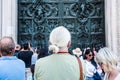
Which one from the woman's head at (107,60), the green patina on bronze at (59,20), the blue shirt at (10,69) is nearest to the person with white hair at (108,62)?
the woman's head at (107,60)

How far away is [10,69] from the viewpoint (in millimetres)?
4445

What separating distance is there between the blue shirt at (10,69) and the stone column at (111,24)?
7318 mm

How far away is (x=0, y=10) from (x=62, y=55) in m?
7.85

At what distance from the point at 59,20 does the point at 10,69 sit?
7.98 metres

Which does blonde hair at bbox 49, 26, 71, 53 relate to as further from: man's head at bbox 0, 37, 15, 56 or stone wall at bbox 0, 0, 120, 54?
stone wall at bbox 0, 0, 120, 54

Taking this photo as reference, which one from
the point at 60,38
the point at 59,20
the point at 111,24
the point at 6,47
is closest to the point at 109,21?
the point at 111,24

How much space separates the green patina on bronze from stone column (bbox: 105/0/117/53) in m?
0.34

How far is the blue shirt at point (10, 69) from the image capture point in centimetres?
439

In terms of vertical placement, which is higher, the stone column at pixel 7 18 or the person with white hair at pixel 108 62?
the stone column at pixel 7 18

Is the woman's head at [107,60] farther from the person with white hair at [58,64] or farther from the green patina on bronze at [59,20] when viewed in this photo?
the green patina on bronze at [59,20]

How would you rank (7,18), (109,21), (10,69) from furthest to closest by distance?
(109,21)
(7,18)
(10,69)

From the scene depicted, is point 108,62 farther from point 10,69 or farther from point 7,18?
point 7,18

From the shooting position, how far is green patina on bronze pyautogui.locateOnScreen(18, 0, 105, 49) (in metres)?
12.3

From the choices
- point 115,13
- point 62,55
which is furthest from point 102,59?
point 115,13
